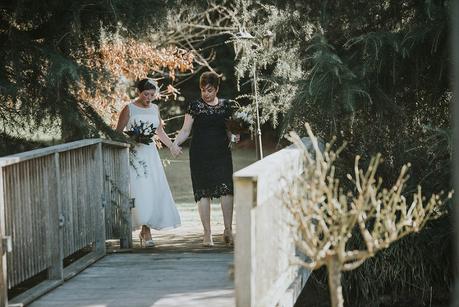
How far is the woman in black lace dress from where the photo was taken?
373 inches

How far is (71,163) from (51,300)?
1.48 meters

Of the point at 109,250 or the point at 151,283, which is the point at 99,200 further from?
the point at 151,283

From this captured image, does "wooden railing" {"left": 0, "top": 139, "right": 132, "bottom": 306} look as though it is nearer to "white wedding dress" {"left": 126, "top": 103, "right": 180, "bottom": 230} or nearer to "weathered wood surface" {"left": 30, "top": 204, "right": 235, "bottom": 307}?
"weathered wood surface" {"left": 30, "top": 204, "right": 235, "bottom": 307}

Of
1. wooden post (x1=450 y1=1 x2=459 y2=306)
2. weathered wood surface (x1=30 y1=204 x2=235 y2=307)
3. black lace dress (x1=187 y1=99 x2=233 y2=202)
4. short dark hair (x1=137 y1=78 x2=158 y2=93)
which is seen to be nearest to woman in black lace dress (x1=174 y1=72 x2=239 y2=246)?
black lace dress (x1=187 y1=99 x2=233 y2=202)

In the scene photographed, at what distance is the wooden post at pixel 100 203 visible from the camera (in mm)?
8477

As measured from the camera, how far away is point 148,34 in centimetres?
980

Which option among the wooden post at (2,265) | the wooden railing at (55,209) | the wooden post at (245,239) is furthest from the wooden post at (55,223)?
the wooden post at (245,239)

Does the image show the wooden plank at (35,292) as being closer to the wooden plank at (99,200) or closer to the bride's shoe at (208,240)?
the wooden plank at (99,200)

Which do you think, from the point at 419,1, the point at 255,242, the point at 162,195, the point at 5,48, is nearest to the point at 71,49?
the point at 5,48

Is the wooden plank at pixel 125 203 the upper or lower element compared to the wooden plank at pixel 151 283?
upper

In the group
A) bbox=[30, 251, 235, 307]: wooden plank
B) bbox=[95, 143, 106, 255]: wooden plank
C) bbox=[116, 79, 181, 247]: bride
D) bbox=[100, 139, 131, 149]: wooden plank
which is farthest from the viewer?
bbox=[116, 79, 181, 247]: bride

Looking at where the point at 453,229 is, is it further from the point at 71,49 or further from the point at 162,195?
the point at 71,49

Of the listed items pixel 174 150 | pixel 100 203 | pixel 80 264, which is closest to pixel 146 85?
pixel 174 150

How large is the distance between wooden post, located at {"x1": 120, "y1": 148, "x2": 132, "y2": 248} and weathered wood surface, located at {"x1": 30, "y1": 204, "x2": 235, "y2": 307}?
0.17 m
